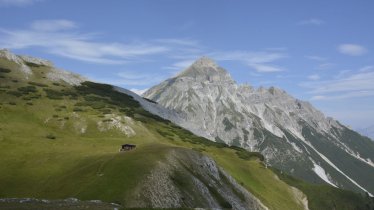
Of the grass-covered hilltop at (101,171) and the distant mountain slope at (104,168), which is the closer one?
→ the grass-covered hilltop at (101,171)

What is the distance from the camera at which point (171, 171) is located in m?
87.2

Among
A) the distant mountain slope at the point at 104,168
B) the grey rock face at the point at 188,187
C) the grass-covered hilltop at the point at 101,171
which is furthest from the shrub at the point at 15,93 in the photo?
the grey rock face at the point at 188,187

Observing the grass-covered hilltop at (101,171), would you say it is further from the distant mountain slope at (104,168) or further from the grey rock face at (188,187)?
the grey rock face at (188,187)

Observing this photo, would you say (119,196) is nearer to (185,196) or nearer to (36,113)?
(185,196)

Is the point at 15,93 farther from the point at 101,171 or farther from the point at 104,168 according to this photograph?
the point at 101,171

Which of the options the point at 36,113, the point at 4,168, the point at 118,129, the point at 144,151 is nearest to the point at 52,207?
the point at 144,151

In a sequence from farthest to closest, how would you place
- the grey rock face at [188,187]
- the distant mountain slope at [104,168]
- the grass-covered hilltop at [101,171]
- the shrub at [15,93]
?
the shrub at [15,93], the distant mountain slope at [104,168], the grey rock face at [188,187], the grass-covered hilltop at [101,171]

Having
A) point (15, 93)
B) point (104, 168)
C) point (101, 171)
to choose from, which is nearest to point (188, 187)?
point (104, 168)

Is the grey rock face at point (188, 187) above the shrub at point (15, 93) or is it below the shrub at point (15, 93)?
below

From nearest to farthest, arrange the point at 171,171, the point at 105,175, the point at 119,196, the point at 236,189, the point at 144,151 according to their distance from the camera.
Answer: the point at 119,196 < the point at 105,175 < the point at 171,171 < the point at 144,151 < the point at 236,189

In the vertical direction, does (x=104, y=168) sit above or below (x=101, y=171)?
above

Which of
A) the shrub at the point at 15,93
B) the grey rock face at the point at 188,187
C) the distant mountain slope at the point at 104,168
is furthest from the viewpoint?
the shrub at the point at 15,93

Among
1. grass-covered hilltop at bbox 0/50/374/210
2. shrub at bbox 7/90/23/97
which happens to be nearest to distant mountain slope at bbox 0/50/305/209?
grass-covered hilltop at bbox 0/50/374/210

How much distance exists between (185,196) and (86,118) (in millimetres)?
108160
